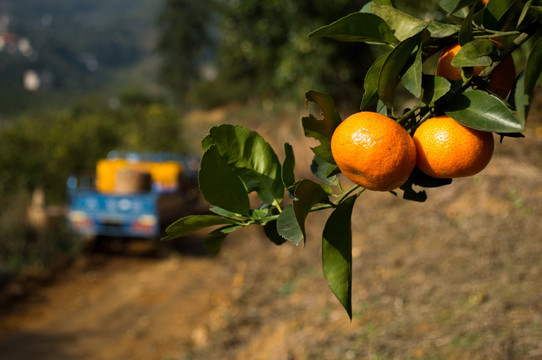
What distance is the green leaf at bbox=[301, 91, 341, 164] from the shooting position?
80 centimetres

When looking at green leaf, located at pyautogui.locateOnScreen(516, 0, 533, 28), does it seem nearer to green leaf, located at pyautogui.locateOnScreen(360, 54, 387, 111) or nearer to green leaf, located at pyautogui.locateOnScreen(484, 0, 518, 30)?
green leaf, located at pyautogui.locateOnScreen(484, 0, 518, 30)

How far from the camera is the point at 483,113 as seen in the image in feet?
2.39

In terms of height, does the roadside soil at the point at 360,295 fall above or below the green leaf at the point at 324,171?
below

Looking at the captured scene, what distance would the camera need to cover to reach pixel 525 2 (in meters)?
0.82

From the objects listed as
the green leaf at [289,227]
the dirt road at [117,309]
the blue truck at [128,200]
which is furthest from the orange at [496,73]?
the blue truck at [128,200]

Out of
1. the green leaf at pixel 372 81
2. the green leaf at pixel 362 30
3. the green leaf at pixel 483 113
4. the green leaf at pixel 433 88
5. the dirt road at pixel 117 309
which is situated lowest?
the dirt road at pixel 117 309

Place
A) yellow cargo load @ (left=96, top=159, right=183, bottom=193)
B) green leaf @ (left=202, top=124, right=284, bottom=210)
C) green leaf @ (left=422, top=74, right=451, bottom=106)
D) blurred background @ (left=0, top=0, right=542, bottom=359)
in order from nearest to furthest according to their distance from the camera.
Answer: green leaf @ (left=422, top=74, right=451, bottom=106)
green leaf @ (left=202, top=124, right=284, bottom=210)
blurred background @ (left=0, top=0, right=542, bottom=359)
yellow cargo load @ (left=96, top=159, right=183, bottom=193)

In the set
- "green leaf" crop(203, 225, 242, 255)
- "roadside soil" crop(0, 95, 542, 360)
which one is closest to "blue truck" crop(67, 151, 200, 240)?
"roadside soil" crop(0, 95, 542, 360)

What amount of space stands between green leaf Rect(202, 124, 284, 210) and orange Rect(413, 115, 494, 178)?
0.27m

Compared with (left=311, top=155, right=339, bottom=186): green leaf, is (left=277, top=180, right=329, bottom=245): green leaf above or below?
below

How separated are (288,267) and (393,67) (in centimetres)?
399

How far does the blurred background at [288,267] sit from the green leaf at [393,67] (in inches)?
71.3

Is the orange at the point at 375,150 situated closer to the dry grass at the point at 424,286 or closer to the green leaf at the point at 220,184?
the green leaf at the point at 220,184

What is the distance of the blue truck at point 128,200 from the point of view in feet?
22.0
